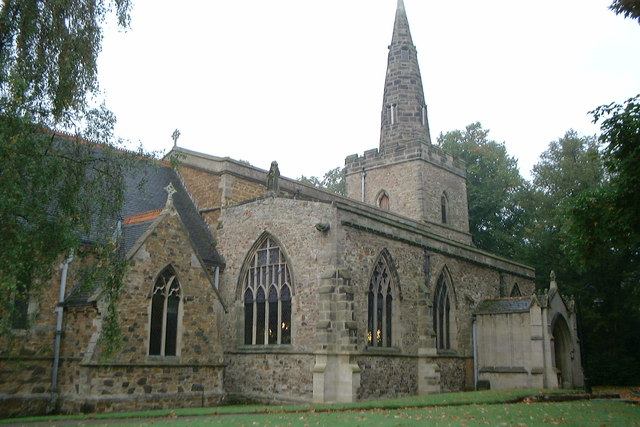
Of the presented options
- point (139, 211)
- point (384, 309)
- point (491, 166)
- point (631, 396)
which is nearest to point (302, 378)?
point (384, 309)

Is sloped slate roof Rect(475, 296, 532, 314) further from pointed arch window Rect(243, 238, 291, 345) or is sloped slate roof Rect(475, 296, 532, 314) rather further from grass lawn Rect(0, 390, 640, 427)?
pointed arch window Rect(243, 238, 291, 345)

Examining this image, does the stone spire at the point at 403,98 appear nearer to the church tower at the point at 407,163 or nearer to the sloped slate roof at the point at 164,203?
the church tower at the point at 407,163

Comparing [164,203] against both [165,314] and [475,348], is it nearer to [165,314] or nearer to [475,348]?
[165,314]

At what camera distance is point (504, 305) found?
83.5ft

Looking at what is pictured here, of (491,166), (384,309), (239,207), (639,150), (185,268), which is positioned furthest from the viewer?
(491,166)

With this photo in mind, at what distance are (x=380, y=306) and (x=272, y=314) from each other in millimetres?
3656

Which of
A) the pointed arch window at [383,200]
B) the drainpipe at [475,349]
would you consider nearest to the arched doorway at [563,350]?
the drainpipe at [475,349]

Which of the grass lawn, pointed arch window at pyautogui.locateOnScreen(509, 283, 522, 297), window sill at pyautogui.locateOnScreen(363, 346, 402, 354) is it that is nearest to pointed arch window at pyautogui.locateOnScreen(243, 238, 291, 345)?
window sill at pyautogui.locateOnScreen(363, 346, 402, 354)

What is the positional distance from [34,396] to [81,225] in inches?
247

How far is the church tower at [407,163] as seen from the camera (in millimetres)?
33781

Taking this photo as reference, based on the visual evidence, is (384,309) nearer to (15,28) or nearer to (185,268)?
(185,268)

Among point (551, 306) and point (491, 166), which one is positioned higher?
point (491, 166)

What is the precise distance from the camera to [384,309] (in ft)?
68.1

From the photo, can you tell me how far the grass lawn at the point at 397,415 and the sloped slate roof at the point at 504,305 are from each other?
22.9 feet
